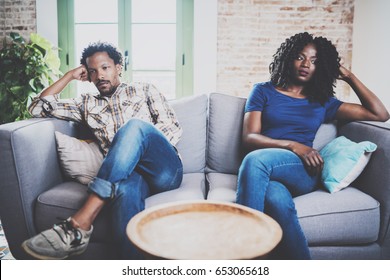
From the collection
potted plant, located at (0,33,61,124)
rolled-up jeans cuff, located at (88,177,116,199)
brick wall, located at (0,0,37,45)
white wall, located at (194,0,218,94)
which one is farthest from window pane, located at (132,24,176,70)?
rolled-up jeans cuff, located at (88,177,116,199)

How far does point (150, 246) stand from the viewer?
98 centimetres

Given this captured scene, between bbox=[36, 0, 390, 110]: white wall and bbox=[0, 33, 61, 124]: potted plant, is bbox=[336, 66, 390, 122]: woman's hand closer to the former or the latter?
bbox=[36, 0, 390, 110]: white wall

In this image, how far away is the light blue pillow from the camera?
70.2 inches

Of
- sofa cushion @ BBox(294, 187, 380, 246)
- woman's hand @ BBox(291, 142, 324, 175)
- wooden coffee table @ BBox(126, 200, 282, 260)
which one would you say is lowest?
sofa cushion @ BBox(294, 187, 380, 246)

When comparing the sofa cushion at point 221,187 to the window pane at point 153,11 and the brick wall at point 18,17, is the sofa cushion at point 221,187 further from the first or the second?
the brick wall at point 18,17

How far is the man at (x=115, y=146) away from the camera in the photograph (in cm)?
136

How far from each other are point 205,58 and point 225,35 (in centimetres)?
34

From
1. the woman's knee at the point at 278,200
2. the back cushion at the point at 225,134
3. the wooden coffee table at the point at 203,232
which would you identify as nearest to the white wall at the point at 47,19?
the back cushion at the point at 225,134

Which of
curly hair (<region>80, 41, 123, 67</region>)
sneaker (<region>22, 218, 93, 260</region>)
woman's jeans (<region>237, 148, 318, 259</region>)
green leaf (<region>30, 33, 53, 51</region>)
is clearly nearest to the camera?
sneaker (<region>22, 218, 93, 260</region>)

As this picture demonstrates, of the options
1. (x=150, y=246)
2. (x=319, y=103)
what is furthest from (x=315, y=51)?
(x=150, y=246)

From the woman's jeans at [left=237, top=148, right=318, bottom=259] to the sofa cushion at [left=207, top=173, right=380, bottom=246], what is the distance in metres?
0.10

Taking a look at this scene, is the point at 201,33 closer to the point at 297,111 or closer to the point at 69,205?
the point at 297,111

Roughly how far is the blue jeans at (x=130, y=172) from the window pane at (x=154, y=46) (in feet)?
9.15
